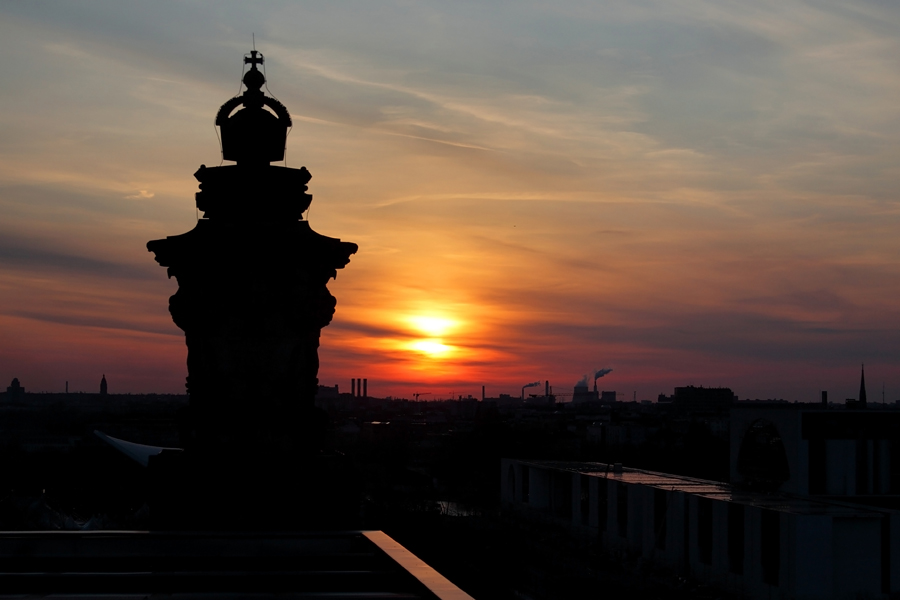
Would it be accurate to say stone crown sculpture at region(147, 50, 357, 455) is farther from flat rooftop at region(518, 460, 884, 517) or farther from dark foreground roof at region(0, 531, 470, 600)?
flat rooftop at region(518, 460, 884, 517)

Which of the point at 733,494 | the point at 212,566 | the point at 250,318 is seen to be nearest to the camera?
the point at 212,566

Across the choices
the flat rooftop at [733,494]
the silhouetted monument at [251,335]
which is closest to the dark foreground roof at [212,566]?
the silhouetted monument at [251,335]

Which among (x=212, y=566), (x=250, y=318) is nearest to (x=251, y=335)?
(x=250, y=318)

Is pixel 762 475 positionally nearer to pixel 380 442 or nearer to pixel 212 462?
pixel 212 462

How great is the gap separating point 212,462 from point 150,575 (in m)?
4.06

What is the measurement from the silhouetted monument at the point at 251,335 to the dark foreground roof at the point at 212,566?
1.80m

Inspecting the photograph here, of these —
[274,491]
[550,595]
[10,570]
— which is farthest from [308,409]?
[550,595]

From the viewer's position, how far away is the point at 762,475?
7181 centimetres

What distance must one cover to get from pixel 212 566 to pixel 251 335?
3201 millimetres

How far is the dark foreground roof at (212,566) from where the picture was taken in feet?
26.6

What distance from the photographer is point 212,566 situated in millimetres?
9555

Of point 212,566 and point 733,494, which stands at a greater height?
point 212,566

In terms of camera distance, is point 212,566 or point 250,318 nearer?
point 212,566

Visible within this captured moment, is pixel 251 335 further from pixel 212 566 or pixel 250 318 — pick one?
pixel 212 566
